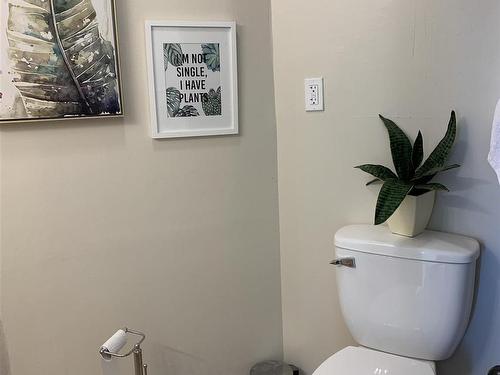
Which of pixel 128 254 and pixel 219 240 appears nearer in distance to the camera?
pixel 128 254

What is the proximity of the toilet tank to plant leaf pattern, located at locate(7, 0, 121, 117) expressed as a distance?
0.86 metres

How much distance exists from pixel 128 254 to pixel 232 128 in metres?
0.54

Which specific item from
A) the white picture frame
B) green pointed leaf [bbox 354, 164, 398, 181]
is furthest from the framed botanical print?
green pointed leaf [bbox 354, 164, 398, 181]

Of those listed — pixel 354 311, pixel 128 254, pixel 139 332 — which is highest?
pixel 128 254

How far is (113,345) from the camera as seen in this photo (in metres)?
1.36

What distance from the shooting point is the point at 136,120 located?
4.81 feet

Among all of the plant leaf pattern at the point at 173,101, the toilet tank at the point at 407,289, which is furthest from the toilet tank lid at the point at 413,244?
the plant leaf pattern at the point at 173,101

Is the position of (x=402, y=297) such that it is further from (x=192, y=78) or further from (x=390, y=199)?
(x=192, y=78)

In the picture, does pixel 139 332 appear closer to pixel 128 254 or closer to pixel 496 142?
pixel 128 254

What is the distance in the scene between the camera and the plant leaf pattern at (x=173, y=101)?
4.86 feet

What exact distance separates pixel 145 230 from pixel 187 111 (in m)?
0.41

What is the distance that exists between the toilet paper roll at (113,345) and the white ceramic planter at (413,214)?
88 cm

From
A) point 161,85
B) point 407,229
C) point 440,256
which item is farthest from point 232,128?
point 440,256

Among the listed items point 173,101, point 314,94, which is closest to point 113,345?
point 173,101
